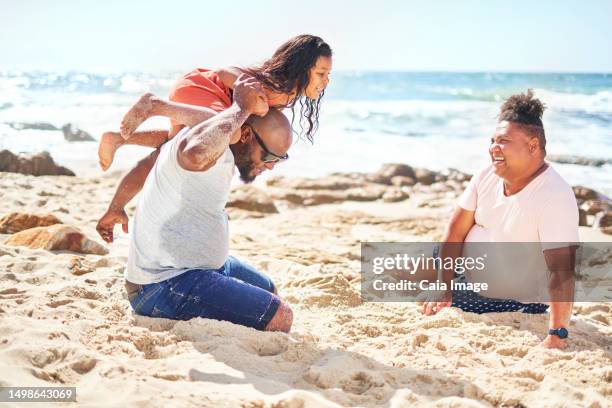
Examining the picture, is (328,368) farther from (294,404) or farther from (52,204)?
(52,204)

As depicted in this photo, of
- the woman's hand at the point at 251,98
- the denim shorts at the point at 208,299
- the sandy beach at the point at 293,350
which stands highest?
the woman's hand at the point at 251,98

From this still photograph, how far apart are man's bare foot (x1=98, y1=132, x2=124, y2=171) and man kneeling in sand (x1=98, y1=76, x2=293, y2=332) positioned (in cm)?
57

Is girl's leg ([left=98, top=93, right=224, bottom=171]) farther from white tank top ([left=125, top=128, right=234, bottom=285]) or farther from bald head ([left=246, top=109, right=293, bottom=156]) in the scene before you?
bald head ([left=246, top=109, right=293, bottom=156])

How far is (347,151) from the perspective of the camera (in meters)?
12.8

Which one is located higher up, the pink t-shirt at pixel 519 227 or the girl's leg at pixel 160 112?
the girl's leg at pixel 160 112

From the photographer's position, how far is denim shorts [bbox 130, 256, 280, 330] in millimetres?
2840

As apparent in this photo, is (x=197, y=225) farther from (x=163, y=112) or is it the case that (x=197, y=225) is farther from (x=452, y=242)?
(x=452, y=242)

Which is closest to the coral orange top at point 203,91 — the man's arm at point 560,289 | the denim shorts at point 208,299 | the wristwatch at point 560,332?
the denim shorts at point 208,299

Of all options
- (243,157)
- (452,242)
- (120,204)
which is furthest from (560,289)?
(120,204)

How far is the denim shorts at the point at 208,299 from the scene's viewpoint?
2840mm

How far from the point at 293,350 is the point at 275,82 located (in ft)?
4.45

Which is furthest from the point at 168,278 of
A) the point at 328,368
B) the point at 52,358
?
the point at 328,368

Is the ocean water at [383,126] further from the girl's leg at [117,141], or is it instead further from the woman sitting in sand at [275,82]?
the woman sitting in sand at [275,82]

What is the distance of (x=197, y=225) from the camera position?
9.08 feet
